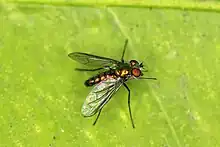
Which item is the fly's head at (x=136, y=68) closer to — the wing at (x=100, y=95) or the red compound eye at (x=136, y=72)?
the red compound eye at (x=136, y=72)

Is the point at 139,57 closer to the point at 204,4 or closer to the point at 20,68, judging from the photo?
the point at 204,4

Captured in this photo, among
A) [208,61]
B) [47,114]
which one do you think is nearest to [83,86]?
[47,114]

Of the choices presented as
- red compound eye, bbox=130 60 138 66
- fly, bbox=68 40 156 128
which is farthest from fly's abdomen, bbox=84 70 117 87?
red compound eye, bbox=130 60 138 66

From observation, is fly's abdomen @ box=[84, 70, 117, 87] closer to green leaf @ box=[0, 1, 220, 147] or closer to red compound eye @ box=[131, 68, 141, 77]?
green leaf @ box=[0, 1, 220, 147]

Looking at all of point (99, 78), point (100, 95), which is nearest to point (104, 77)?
point (99, 78)

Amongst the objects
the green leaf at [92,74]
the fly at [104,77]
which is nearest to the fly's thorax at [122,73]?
the fly at [104,77]

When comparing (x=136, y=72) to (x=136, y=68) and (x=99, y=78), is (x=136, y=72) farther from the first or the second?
(x=99, y=78)

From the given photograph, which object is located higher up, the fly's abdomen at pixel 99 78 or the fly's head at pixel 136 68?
the fly's head at pixel 136 68
